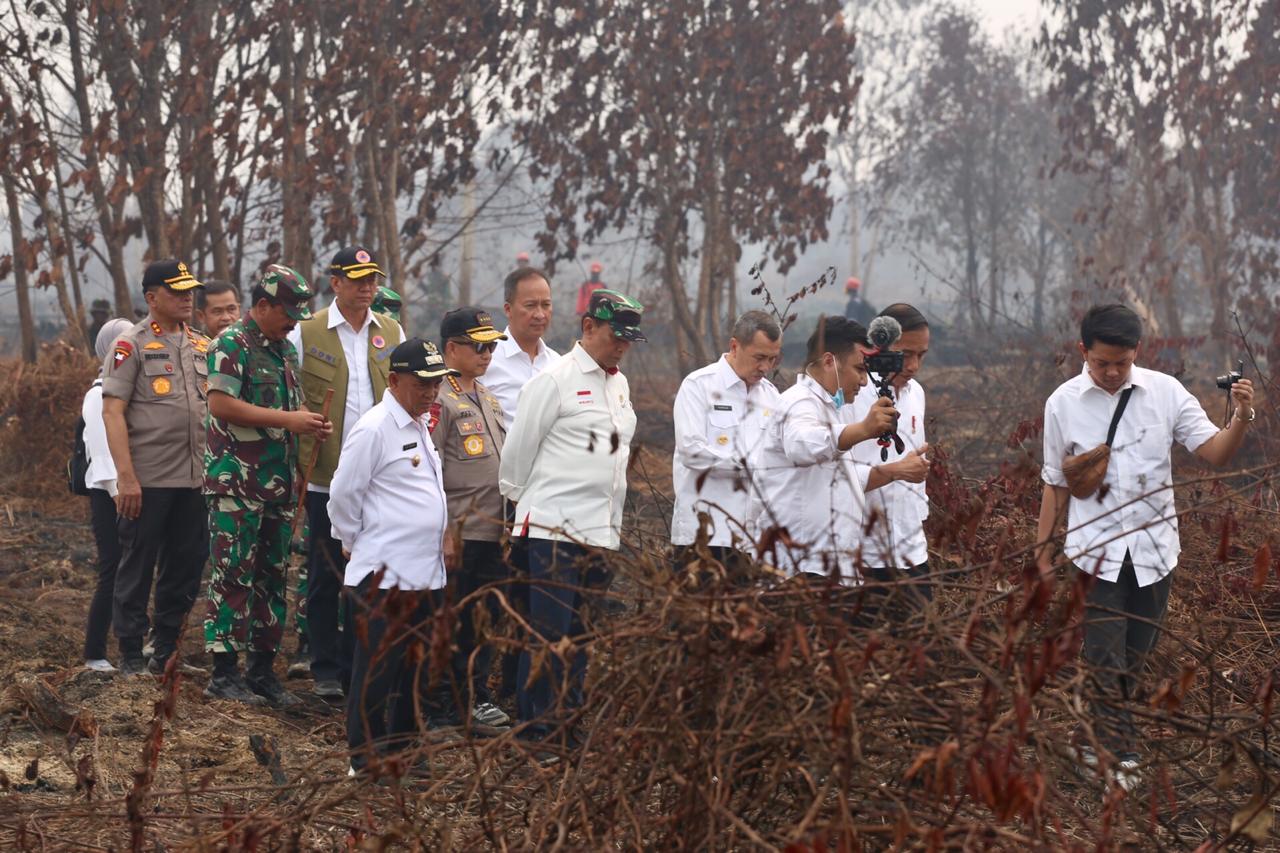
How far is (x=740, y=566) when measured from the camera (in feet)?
10.9

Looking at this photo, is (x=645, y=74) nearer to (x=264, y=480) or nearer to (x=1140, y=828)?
(x=264, y=480)

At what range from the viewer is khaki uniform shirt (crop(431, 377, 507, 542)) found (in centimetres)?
611

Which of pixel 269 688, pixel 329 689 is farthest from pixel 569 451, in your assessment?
pixel 269 688

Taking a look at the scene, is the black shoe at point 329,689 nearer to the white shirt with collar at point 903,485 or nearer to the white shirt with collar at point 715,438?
the white shirt with collar at point 715,438

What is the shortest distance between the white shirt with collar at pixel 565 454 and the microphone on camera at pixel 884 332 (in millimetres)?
915

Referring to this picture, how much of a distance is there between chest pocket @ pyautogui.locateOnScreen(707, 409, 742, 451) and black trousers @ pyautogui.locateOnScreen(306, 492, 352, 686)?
1.70m

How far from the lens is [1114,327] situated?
5.09 metres

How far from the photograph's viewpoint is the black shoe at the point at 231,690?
612cm

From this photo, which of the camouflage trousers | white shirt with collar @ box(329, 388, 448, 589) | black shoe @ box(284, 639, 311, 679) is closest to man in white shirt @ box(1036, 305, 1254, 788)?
white shirt with collar @ box(329, 388, 448, 589)

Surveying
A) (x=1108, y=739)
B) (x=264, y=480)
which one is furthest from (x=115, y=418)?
(x=1108, y=739)

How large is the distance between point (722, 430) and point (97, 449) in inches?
105

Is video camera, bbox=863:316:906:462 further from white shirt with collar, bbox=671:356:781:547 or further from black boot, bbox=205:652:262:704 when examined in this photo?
black boot, bbox=205:652:262:704

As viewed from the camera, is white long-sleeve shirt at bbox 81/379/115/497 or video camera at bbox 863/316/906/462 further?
white long-sleeve shirt at bbox 81/379/115/497

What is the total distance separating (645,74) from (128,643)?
33.6 feet
